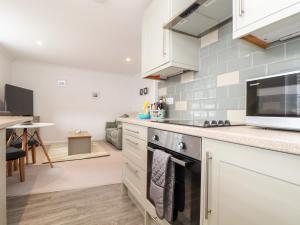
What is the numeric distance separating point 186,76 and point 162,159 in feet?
3.35

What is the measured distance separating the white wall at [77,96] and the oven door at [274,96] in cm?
368

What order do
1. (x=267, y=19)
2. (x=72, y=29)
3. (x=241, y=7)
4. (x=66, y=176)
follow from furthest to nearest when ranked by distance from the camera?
1. (x=72, y=29)
2. (x=66, y=176)
3. (x=241, y=7)
4. (x=267, y=19)

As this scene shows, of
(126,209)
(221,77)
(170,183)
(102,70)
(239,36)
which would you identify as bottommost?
(126,209)

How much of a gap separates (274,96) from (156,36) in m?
1.22

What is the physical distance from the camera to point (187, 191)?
3.17 feet

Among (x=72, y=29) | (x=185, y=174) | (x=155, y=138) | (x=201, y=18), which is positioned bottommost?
(x=185, y=174)

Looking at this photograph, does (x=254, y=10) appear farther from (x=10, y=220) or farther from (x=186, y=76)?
(x=10, y=220)

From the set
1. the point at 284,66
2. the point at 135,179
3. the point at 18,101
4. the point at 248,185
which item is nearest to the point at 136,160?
the point at 135,179

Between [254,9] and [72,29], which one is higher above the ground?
[72,29]

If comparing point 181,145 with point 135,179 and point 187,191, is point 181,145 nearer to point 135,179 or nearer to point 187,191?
point 187,191

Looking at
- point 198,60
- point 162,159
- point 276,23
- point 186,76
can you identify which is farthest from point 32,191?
point 276,23

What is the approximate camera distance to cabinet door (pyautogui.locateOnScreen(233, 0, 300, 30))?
29.5 inches

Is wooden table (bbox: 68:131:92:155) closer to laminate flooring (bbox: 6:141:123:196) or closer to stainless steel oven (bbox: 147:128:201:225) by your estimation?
laminate flooring (bbox: 6:141:123:196)

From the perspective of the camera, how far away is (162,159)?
1.09 m
